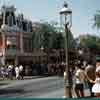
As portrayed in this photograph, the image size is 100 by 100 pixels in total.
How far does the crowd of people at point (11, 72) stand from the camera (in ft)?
151

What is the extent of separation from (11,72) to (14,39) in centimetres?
1413

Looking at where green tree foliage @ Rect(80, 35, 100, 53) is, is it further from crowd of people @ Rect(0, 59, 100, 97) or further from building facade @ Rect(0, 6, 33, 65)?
crowd of people @ Rect(0, 59, 100, 97)

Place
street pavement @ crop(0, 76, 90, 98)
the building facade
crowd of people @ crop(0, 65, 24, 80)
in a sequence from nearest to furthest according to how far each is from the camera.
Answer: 1. street pavement @ crop(0, 76, 90, 98)
2. crowd of people @ crop(0, 65, 24, 80)
3. the building facade

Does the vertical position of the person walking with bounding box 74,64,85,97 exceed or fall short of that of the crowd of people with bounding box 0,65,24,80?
it exceeds it

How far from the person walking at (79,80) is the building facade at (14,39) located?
136 ft

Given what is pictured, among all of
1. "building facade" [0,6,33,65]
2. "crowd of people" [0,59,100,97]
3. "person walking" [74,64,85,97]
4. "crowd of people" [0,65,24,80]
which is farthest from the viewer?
"building facade" [0,6,33,65]

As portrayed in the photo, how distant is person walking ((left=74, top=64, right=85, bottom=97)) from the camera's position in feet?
58.6

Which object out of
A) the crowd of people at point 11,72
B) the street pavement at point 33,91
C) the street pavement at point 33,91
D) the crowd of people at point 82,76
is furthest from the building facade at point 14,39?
the street pavement at point 33,91

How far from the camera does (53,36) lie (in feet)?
225

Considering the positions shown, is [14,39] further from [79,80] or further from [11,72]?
[79,80]

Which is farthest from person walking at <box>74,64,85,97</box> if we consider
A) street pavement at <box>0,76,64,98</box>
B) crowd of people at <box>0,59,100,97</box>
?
street pavement at <box>0,76,64,98</box>

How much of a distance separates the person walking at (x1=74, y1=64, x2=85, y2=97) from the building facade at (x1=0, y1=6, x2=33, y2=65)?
4148cm

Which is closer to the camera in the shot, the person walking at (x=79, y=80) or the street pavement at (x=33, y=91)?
the person walking at (x=79, y=80)

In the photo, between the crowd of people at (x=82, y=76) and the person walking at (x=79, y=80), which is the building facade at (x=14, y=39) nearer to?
the crowd of people at (x=82, y=76)
